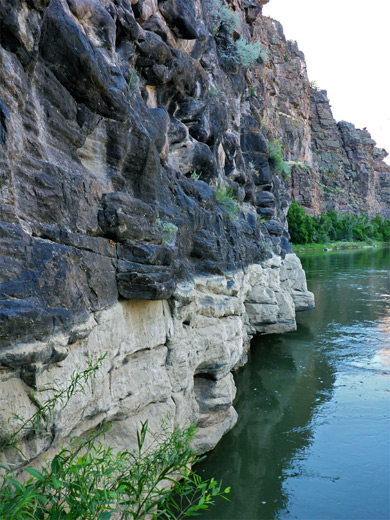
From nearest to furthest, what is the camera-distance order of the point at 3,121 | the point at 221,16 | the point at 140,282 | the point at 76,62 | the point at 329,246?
the point at 3,121 < the point at 76,62 < the point at 140,282 < the point at 221,16 < the point at 329,246

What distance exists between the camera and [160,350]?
5.35 m

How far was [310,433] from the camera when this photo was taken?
747cm

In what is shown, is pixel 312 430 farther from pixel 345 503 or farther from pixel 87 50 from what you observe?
pixel 87 50

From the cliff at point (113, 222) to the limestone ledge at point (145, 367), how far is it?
18 mm

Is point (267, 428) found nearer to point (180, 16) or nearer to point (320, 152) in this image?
point (180, 16)

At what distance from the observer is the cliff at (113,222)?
3.29 m

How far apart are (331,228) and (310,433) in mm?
61177

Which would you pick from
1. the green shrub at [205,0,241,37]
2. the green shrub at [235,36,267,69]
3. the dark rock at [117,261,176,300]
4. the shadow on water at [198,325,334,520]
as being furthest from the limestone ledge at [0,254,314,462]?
the green shrub at [205,0,241,37]

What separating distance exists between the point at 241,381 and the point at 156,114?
6790 mm

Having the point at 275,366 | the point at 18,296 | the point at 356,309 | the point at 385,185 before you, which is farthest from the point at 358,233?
the point at 18,296

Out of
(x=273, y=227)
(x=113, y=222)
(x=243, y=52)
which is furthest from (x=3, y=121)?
(x=273, y=227)

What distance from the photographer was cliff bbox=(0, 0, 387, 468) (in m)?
3.29

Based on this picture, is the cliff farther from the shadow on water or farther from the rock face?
the rock face

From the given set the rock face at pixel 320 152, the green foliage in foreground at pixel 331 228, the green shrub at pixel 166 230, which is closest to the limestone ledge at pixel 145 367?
the green shrub at pixel 166 230
